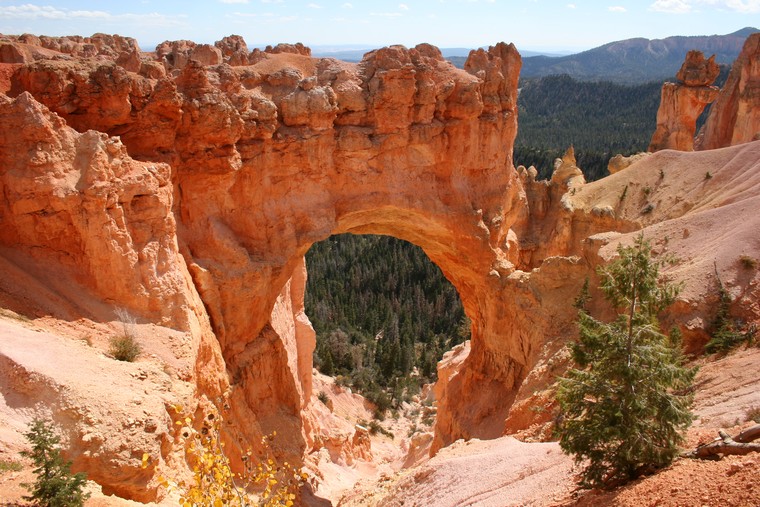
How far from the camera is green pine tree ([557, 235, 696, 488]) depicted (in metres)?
8.72

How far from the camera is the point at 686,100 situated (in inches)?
1688

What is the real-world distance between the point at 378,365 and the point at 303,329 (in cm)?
1496

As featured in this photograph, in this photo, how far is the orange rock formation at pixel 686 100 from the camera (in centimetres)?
4253

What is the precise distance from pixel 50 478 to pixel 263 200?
A: 1194 centimetres

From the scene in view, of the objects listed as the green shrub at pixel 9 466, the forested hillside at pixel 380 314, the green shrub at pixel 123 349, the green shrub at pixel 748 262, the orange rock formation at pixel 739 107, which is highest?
the orange rock formation at pixel 739 107

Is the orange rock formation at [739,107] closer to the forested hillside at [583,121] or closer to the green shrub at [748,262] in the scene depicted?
the forested hillside at [583,121]

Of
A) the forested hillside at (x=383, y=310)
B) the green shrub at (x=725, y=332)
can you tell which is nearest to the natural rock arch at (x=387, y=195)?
the green shrub at (x=725, y=332)

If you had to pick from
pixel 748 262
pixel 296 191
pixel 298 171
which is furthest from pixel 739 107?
pixel 296 191

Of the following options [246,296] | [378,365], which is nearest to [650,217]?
[378,365]

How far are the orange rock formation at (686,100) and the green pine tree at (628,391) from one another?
128 feet

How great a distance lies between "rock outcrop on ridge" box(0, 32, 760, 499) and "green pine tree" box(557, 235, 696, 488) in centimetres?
686

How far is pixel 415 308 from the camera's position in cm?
4834

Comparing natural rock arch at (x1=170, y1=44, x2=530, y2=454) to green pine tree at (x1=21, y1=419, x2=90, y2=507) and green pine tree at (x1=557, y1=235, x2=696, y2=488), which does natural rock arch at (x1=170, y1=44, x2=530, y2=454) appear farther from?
green pine tree at (x1=557, y1=235, x2=696, y2=488)

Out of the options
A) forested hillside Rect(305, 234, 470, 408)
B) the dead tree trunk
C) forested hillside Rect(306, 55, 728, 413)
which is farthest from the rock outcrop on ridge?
forested hillside Rect(305, 234, 470, 408)
